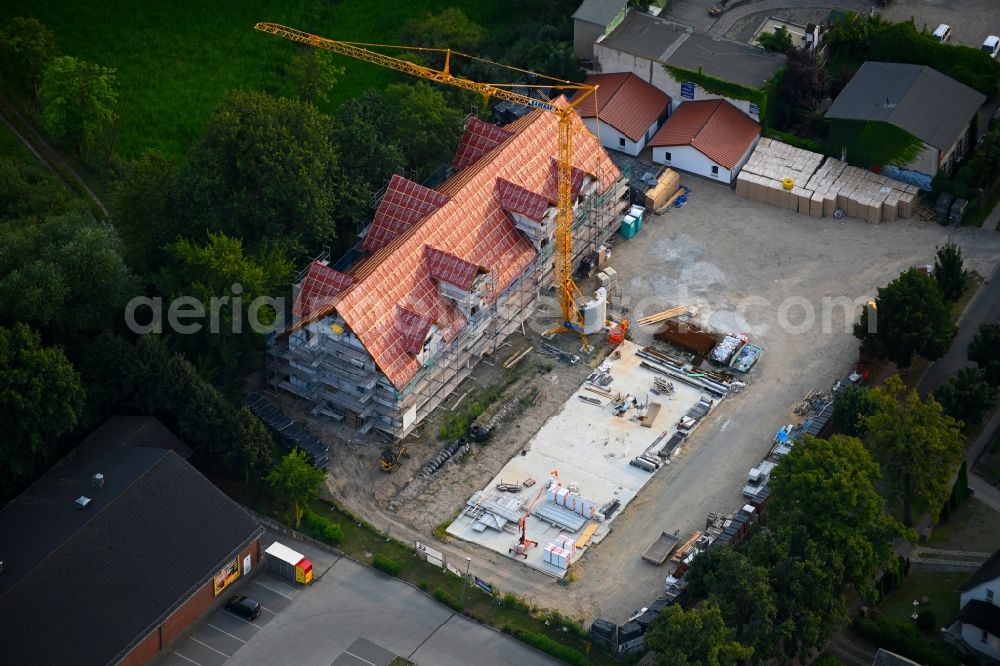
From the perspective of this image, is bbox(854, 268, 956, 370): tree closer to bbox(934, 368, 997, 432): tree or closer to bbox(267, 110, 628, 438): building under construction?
bbox(934, 368, 997, 432): tree

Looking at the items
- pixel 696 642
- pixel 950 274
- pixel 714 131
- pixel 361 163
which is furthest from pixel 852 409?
pixel 361 163

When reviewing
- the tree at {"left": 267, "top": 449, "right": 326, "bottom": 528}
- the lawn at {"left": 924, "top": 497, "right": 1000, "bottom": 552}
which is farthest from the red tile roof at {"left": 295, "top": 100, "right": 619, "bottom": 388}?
the lawn at {"left": 924, "top": 497, "right": 1000, "bottom": 552}

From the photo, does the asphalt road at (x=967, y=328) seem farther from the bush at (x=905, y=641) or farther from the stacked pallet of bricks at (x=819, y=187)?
the bush at (x=905, y=641)

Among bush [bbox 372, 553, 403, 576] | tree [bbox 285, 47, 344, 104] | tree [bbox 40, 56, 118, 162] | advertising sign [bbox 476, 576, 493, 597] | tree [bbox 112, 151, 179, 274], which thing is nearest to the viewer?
advertising sign [bbox 476, 576, 493, 597]

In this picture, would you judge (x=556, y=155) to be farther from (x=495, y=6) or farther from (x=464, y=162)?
(x=495, y=6)

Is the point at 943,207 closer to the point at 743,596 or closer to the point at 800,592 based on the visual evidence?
the point at 800,592

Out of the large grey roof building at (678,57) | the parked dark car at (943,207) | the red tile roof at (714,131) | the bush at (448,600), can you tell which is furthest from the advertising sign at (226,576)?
the parked dark car at (943,207)

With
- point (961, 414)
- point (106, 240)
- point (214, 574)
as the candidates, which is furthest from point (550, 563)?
point (106, 240)
